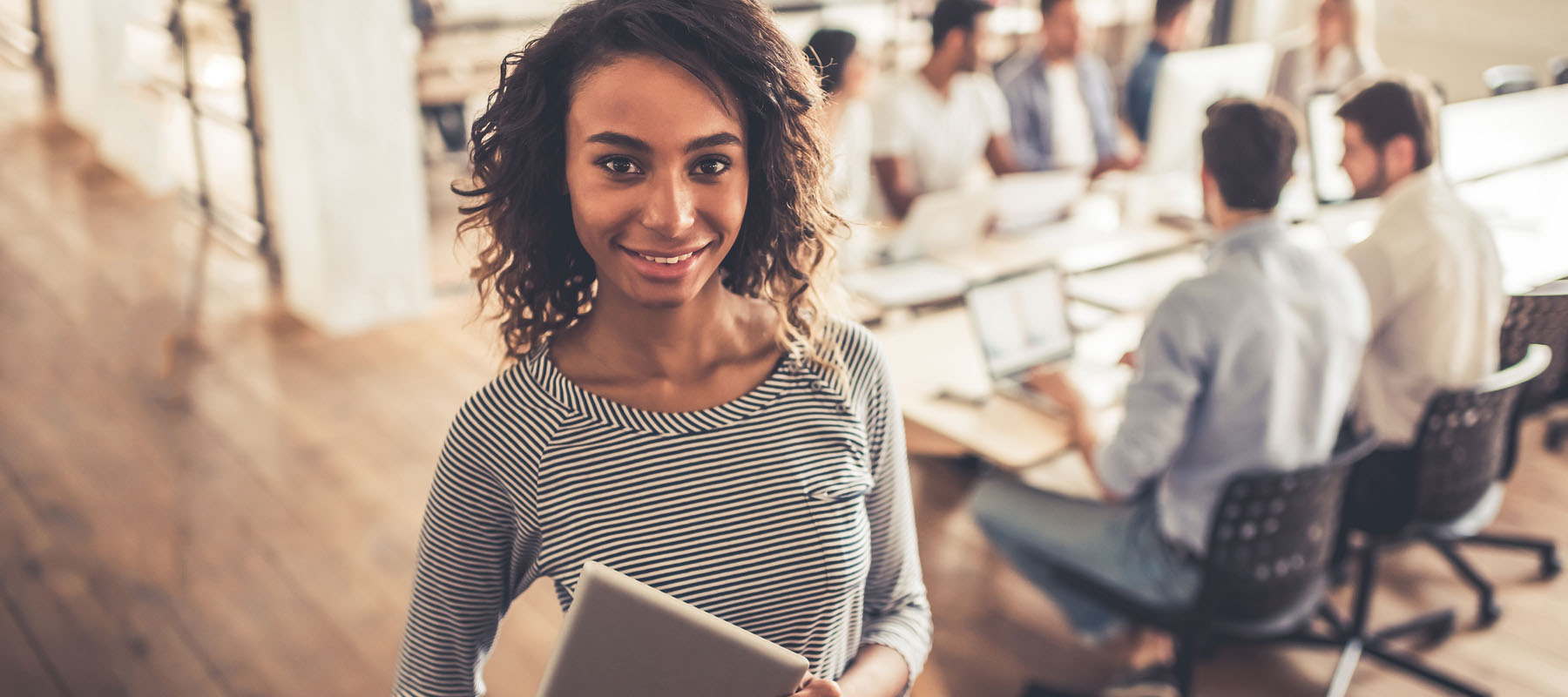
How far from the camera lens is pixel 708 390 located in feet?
3.91

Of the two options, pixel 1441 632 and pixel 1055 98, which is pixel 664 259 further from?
pixel 1055 98

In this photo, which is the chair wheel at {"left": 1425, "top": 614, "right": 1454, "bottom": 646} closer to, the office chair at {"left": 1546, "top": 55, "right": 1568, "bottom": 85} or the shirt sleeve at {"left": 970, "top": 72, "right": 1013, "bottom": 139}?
the shirt sleeve at {"left": 970, "top": 72, "right": 1013, "bottom": 139}

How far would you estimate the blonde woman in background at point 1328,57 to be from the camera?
4535 mm

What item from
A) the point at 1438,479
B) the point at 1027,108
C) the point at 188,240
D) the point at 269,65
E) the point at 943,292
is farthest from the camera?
the point at 1027,108

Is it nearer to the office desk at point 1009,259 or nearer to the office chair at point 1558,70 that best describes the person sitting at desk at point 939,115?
the office desk at point 1009,259

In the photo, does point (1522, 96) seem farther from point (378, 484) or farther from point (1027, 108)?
point (378, 484)

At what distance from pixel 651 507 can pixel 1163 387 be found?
145 cm

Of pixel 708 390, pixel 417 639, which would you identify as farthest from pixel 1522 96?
pixel 417 639

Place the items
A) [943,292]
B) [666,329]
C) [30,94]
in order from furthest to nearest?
[943,292] → [30,94] → [666,329]

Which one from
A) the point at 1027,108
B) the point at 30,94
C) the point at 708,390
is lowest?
the point at 1027,108

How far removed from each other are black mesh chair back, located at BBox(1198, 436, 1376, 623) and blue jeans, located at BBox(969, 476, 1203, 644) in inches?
3.0

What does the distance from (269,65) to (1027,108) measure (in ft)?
Answer: 9.75

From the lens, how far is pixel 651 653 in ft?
3.29

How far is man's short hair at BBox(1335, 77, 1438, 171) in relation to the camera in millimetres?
2799
